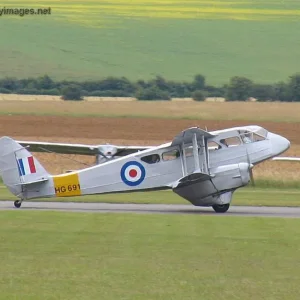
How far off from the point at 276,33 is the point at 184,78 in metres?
20.1

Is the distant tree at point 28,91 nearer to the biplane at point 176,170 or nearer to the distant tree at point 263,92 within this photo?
the distant tree at point 263,92

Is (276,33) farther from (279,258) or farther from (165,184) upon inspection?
(279,258)

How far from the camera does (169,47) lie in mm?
131250

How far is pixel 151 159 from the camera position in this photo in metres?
28.5

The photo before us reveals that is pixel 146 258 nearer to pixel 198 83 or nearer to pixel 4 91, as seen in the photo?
pixel 4 91

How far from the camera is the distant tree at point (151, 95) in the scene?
101 meters

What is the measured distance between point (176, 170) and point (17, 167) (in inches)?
174

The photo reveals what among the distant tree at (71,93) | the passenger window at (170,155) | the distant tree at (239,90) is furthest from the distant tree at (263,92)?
the passenger window at (170,155)

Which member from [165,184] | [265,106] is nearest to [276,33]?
[265,106]

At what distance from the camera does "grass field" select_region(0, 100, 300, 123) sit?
7769 cm

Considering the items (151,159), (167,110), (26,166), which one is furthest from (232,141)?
(167,110)

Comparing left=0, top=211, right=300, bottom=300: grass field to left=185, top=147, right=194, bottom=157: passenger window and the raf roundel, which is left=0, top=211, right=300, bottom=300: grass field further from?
left=185, top=147, right=194, bottom=157: passenger window

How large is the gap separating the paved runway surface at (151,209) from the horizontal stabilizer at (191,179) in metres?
0.73

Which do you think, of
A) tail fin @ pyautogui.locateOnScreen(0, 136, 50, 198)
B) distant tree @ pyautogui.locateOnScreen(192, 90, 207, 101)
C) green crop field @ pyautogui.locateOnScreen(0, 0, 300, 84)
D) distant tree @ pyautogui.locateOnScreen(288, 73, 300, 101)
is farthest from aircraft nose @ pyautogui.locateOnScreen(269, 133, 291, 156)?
green crop field @ pyautogui.locateOnScreen(0, 0, 300, 84)
